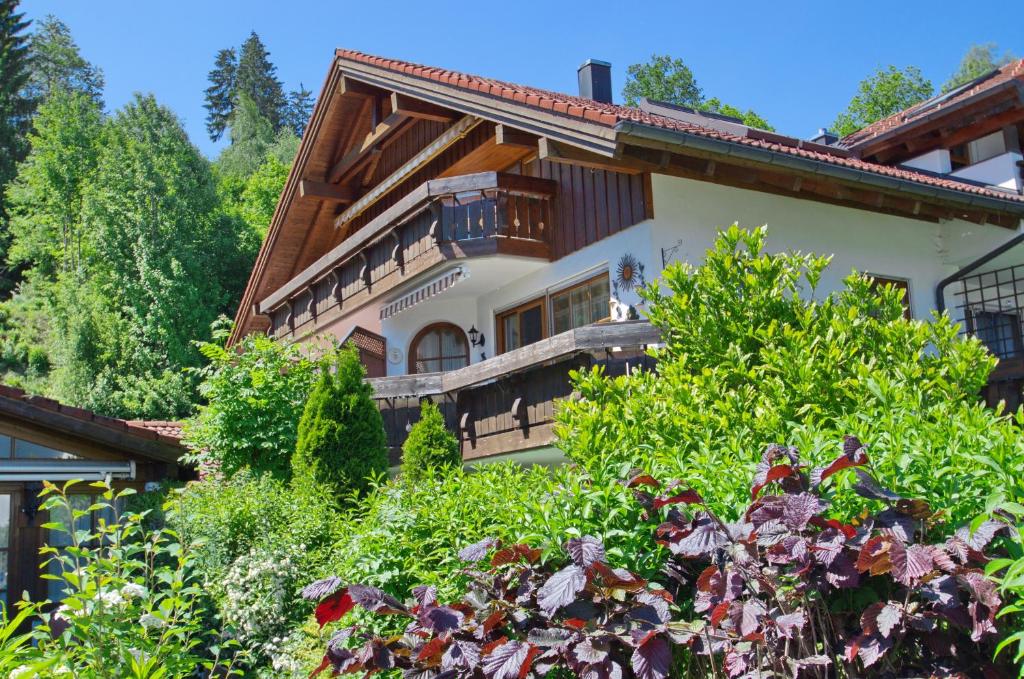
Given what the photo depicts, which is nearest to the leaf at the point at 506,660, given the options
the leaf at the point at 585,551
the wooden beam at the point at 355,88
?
the leaf at the point at 585,551

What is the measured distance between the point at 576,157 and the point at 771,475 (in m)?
8.40

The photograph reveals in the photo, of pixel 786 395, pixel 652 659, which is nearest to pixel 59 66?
pixel 786 395

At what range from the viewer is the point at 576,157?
11.8 meters

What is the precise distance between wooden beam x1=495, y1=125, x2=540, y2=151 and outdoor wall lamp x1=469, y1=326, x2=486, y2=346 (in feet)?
11.4

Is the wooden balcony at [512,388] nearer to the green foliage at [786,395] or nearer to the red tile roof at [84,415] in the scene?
the green foliage at [786,395]

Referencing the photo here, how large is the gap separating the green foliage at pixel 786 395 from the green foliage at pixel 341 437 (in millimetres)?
4410

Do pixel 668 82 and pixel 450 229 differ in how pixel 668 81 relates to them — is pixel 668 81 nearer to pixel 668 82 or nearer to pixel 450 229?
pixel 668 82

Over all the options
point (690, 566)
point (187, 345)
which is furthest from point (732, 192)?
point (187, 345)

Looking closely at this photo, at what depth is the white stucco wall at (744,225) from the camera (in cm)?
1204

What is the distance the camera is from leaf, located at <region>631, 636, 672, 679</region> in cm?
383

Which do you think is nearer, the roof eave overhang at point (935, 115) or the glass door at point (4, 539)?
the glass door at point (4, 539)

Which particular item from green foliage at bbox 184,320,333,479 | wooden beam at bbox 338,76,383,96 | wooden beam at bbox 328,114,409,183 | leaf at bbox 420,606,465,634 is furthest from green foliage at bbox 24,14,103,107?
leaf at bbox 420,606,465,634

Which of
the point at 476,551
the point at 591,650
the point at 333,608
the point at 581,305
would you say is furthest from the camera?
the point at 581,305

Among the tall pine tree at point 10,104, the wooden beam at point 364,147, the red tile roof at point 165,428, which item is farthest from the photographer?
the tall pine tree at point 10,104
